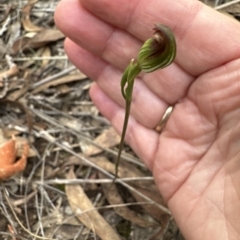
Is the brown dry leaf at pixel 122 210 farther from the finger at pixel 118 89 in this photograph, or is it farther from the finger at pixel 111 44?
the finger at pixel 111 44

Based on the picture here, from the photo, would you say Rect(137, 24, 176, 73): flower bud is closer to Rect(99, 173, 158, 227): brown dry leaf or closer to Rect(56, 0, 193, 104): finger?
Rect(56, 0, 193, 104): finger

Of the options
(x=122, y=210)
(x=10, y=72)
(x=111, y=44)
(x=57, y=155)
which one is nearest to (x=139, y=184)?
(x=122, y=210)

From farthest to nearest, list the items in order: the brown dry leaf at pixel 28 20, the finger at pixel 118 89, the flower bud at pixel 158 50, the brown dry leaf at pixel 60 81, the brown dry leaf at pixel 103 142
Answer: the brown dry leaf at pixel 28 20 → the brown dry leaf at pixel 60 81 → the brown dry leaf at pixel 103 142 → the finger at pixel 118 89 → the flower bud at pixel 158 50

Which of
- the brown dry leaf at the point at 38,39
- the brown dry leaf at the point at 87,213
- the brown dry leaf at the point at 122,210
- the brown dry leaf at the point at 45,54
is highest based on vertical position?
the brown dry leaf at the point at 38,39

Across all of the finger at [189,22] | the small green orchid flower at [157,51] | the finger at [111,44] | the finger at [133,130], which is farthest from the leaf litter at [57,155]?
the small green orchid flower at [157,51]

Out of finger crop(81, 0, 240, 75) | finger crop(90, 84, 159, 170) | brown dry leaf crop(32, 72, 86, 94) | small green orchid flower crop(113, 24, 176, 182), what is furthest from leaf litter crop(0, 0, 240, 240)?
small green orchid flower crop(113, 24, 176, 182)

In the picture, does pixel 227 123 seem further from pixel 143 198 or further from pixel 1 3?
pixel 1 3

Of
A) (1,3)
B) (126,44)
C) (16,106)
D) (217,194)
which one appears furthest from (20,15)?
(217,194)
